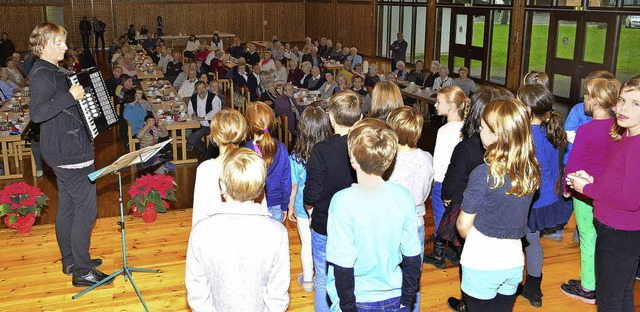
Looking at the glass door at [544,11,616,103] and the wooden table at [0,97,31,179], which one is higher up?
the glass door at [544,11,616,103]

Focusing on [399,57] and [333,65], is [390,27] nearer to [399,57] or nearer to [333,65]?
[399,57]

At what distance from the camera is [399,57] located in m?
17.8

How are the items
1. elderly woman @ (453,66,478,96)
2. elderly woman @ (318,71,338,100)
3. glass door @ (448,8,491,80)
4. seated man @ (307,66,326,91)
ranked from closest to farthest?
elderly woman @ (318,71,338,100), elderly woman @ (453,66,478,96), seated man @ (307,66,326,91), glass door @ (448,8,491,80)

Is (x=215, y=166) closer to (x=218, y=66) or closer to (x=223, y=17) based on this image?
(x=218, y=66)

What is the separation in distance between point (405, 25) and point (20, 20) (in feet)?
52.6

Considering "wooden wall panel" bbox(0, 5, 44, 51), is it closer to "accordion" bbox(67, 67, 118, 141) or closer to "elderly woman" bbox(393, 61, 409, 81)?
"elderly woman" bbox(393, 61, 409, 81)

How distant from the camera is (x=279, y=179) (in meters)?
4.44

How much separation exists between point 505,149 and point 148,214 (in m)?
4.17

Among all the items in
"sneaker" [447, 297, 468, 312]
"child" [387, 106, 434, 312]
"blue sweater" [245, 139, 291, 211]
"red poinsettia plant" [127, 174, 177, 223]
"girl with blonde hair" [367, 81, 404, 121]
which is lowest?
"sneaker" [447, 297, 468, 312]

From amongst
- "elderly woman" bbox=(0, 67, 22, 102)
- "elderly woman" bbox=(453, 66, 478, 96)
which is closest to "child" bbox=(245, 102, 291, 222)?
"elderly woman" bbox=(453, 66, 478, 96)

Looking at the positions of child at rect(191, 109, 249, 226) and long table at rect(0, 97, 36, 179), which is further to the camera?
long table at rect(0, 97, 36, 179)

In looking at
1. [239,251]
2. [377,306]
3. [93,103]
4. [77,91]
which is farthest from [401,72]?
[239,251]

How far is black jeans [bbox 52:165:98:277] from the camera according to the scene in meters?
4.32

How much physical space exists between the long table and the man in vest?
262 centimetres
